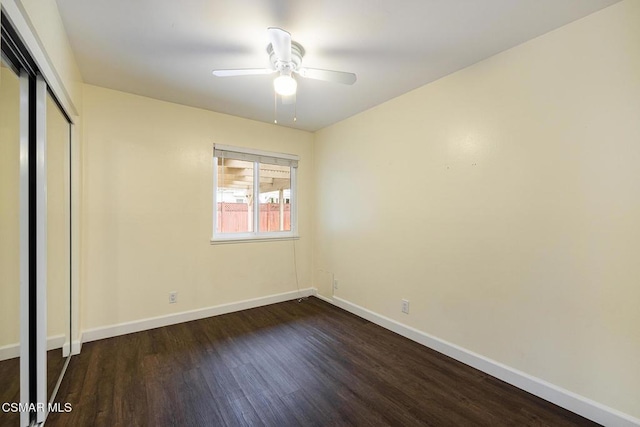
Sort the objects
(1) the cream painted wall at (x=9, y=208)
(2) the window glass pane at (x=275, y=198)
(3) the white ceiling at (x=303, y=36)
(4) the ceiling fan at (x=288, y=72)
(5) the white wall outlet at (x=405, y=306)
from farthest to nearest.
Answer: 1. (2) the window glass pane at (x=275, y=198)
2. (5) the white wall outlet at (x=405, y=306)
3. (4) the ceiling fan at (x=288, y=72)
4. (3) the white ceiling at (x=303, y=36)
5. (1) the cream painted wall at (x=9, y=208)

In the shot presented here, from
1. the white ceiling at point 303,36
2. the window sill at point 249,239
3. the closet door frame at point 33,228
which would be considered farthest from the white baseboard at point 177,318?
the white ceiling at point 303,36

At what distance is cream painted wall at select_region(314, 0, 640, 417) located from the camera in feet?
5.17

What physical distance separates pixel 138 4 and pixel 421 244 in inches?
108

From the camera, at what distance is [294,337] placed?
2.74 meters

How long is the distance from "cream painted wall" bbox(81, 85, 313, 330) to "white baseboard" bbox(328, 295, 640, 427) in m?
2.01

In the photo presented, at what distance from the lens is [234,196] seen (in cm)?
356

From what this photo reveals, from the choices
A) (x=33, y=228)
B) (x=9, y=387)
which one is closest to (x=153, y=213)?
(x=33, y=228)

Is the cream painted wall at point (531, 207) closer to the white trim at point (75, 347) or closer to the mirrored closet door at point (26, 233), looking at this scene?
the mirrored closet door at point (26, 233)

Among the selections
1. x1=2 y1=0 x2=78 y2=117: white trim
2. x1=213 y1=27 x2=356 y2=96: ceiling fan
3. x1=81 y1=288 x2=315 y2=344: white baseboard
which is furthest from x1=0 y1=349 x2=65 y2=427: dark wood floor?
x1=213 y1=27 x2=356 y2=96: ceiling fan

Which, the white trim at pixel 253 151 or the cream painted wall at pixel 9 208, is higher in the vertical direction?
the white trim at pixel 253 151

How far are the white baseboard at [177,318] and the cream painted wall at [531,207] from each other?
1.54 m

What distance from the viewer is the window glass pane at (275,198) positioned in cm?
380

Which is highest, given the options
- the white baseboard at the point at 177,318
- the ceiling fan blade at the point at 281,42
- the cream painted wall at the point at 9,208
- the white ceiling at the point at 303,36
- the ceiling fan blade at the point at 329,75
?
the white ceiling at the point at 303,36

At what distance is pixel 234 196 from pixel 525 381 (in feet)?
10.9
